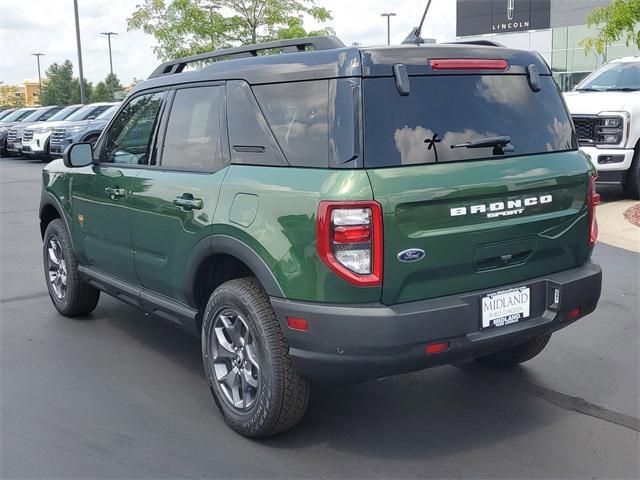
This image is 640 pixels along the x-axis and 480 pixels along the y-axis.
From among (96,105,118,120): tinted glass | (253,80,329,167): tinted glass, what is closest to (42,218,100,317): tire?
(253,80,329,167): tinted glass

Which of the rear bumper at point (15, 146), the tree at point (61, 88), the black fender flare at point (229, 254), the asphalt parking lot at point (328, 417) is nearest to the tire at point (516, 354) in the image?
the asphalt parking lot at point (328, 417)

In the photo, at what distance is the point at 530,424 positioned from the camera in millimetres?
4008

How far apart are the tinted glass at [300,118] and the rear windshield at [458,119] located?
233mm

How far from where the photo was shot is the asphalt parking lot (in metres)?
3.60

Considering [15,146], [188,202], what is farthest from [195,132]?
[15,146]

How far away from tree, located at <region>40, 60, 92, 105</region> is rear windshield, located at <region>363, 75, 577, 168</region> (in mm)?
92464

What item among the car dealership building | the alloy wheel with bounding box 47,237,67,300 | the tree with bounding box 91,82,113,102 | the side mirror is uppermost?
the car dealership building

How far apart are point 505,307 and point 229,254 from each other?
4.58 ft

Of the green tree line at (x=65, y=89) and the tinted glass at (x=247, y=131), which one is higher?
the green tree line at (x=65, y=89)

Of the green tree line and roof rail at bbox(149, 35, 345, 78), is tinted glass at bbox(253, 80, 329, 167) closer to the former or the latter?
roof rail at bbox(149, 35, 345, 78)

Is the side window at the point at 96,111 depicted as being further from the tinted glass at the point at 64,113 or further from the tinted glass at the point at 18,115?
the tinted glass at the point at 18,115

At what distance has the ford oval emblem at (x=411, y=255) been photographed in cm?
334

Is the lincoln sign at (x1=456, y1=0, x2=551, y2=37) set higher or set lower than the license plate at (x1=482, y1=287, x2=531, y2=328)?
higher

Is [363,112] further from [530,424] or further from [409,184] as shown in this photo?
[530,424]
